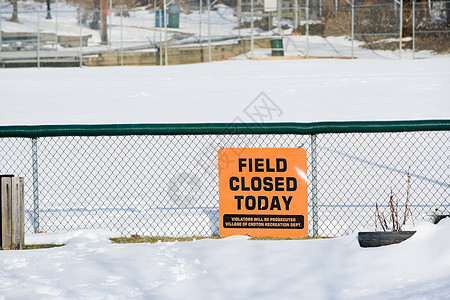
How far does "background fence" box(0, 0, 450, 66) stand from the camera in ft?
101

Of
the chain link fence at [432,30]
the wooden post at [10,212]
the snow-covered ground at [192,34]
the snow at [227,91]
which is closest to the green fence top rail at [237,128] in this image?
the wooden post at [10,212]

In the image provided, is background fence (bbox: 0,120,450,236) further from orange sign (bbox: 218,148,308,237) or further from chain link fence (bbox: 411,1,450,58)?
chain link fence (bbox: 411,1,450,58)

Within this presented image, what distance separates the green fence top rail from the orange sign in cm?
24

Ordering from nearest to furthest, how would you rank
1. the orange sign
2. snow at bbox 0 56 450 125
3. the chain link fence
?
1. the orange sign
2. snow at bbox 0 56 450 125
3. the chain link fence

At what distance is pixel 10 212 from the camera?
5883 millimetres

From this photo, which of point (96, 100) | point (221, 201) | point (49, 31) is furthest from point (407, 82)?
point (49, 31)

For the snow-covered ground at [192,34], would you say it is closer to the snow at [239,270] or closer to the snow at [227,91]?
the snow at [227,91]

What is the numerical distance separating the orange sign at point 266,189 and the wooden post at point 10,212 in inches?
79.6

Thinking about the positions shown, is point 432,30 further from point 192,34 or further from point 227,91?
point 227,91

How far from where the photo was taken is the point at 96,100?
2077 centimetres

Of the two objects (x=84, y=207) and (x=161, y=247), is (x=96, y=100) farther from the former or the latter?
(x=161, y=247)

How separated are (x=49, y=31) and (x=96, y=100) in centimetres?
1922

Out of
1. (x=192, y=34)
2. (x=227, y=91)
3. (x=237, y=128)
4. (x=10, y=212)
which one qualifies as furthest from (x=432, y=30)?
(x=10, y=212)

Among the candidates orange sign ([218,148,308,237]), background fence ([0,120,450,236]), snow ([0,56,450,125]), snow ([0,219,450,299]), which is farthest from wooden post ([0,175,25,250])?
snow ([0,56,450,125])
